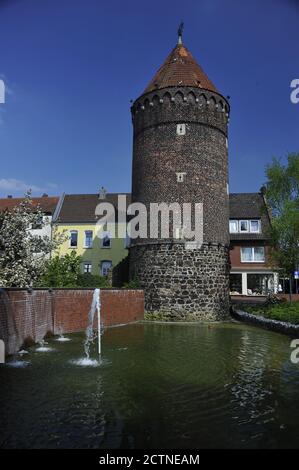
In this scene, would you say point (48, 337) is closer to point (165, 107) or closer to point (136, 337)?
point (136, 337)

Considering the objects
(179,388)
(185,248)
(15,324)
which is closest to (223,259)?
A: (185,248)

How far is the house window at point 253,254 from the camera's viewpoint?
37.8 meters

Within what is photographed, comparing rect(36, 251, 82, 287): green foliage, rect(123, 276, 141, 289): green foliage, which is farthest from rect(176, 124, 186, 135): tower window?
rect(36, 251, 82, 287): green foliage

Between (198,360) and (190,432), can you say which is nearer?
(190,432)

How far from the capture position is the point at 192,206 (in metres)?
26.0

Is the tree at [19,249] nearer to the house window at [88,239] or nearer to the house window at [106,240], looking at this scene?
the house window at [106,240]

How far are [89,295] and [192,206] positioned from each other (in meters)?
9.03

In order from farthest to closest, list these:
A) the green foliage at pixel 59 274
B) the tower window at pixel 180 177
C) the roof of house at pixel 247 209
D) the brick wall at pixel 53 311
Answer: the roof of house at pixel 247 209 → the tower window at pixel 180 177 → the green foliage at pixel 59 274 → the brick wall at pixel 53 311

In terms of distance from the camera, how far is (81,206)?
41.0m

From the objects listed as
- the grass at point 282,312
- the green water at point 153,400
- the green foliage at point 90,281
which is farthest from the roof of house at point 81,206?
the green water at point 153,400

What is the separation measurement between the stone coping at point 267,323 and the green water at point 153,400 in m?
4.12

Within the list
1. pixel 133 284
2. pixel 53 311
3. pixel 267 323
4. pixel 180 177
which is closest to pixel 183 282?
pixel 133 284

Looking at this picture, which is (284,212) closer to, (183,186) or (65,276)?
(183,186)

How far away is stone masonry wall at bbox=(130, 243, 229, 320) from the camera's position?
25.7 meters
